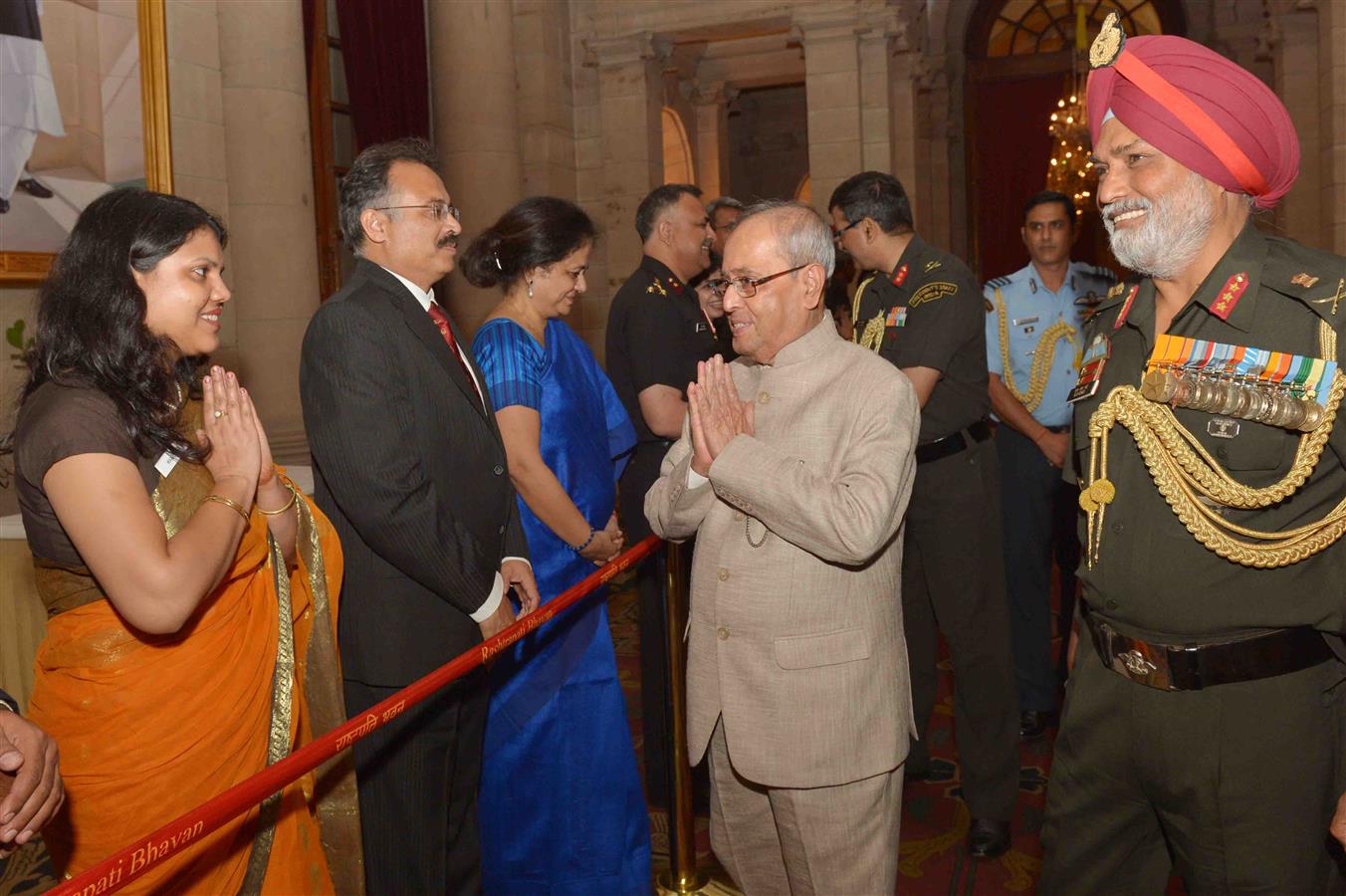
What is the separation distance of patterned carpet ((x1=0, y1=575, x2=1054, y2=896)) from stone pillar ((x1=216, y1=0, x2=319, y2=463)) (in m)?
2.83

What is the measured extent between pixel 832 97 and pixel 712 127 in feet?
8.51

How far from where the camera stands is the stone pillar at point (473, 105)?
7.82 m

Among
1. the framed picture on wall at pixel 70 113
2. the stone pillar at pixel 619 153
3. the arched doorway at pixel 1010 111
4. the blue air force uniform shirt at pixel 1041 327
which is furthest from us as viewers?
the arched doorway at pixel 1010 111

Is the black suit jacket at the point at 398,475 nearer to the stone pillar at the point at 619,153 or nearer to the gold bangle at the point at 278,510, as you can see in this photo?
the gold bangle at the point at 278,510

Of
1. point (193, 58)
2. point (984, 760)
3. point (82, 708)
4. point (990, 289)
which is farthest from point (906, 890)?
point (193, 58)

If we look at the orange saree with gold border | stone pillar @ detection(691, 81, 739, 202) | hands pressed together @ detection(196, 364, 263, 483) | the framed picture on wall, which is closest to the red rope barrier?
the orange saree with gold border

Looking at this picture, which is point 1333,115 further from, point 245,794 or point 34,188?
point 245,794

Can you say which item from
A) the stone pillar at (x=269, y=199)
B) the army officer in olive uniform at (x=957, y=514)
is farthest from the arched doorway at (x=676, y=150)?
the army officer in olive uniform at (x=957, y=514)

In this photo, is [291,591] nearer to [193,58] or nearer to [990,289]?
[990,289]

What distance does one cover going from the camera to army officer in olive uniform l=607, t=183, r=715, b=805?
3355 mm

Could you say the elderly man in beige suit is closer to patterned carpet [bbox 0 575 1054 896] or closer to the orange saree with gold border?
the orange saree with gold border

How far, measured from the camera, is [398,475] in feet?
7.27

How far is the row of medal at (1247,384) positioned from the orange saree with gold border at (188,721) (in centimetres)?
163

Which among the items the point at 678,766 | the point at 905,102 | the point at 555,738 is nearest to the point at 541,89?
the point at 905,102
